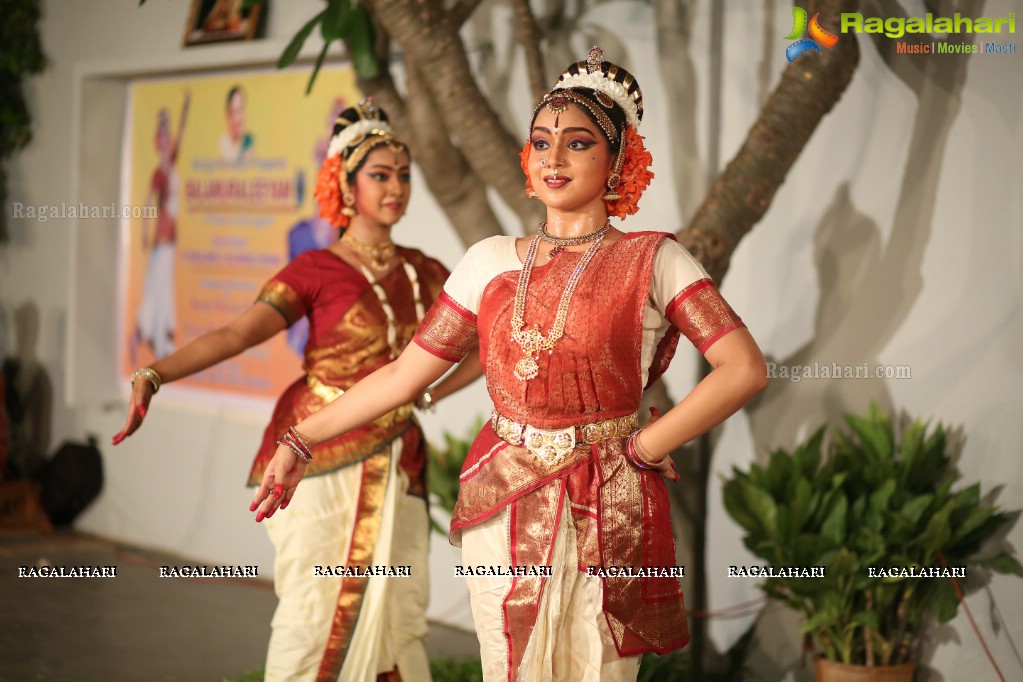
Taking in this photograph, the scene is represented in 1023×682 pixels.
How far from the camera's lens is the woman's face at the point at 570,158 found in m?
2.32

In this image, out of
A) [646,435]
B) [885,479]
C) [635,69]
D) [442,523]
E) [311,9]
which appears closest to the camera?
[646,435]

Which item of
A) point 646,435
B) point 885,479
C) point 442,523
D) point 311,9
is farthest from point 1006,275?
point 311,9

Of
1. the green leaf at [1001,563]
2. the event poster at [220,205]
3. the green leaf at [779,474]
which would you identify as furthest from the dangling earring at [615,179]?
the event poster at [220,205]

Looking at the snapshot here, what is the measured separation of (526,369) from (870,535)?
1.63 metres

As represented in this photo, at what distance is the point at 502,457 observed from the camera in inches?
92.7

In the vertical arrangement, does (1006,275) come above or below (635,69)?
below

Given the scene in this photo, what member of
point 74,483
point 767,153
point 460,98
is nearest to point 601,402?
point 767,153

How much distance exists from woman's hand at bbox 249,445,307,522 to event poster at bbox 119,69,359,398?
3.04m

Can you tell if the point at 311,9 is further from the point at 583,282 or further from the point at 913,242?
the point at 583,282

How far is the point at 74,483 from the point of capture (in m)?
6.57

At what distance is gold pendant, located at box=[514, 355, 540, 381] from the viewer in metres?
2.28

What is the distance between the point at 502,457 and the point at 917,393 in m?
1.95

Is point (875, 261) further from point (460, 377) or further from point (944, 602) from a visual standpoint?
point (460, 377)

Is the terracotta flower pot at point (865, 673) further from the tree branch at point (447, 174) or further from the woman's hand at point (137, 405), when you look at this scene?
the woman's hand at point (137, 405)
